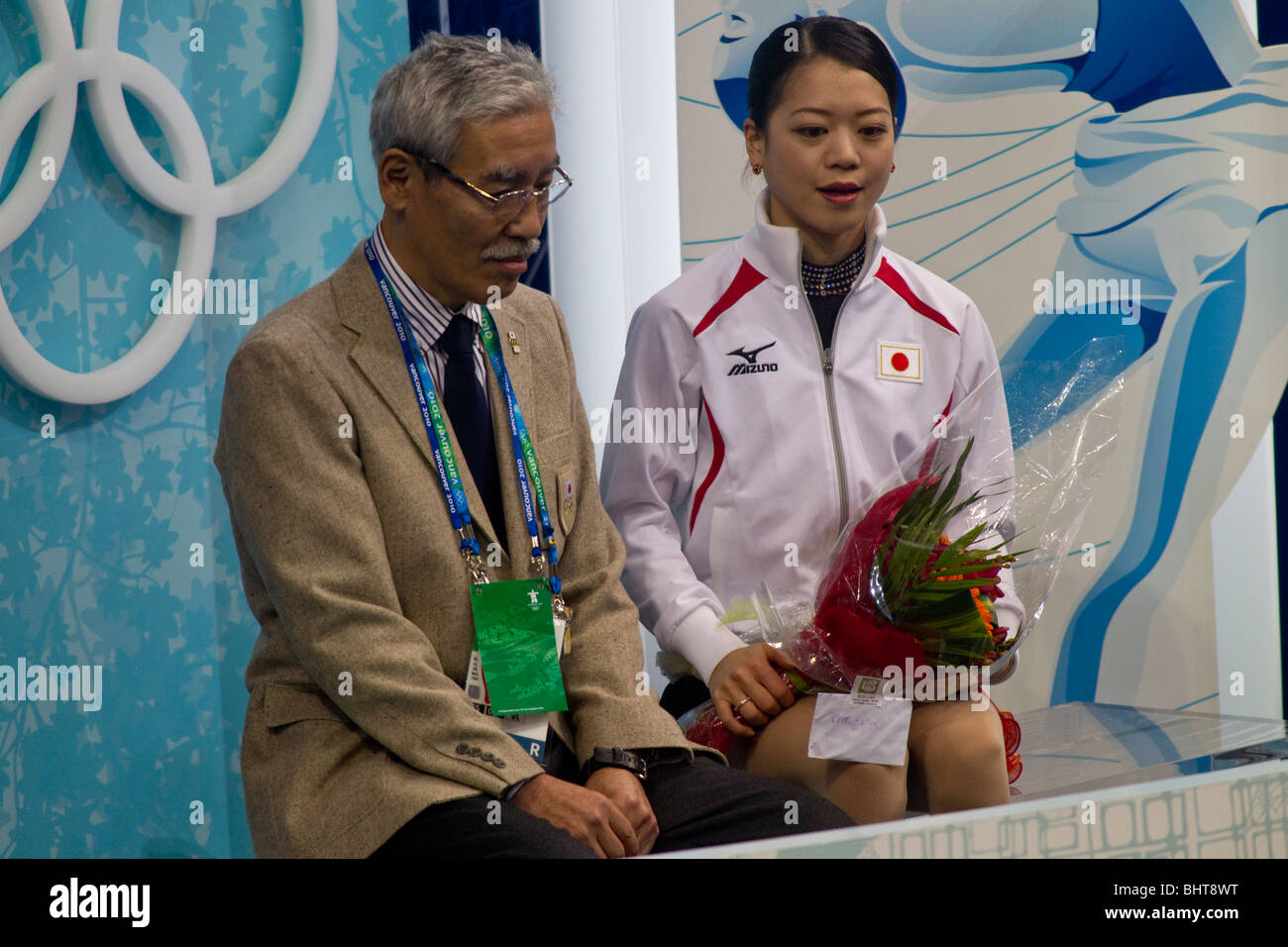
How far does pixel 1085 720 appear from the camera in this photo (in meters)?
2.68

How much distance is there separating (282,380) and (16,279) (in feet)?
4.04

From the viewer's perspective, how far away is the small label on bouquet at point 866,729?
2.06 metres

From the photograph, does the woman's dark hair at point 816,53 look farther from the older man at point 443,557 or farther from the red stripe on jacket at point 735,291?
the older man at point 443,557

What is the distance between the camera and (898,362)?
8.14 feet

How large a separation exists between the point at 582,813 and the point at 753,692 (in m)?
0.46

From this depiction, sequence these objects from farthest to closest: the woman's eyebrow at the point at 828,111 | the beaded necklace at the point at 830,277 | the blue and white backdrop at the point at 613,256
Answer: the blue and white backdrop at the point at 613,256 < the beaded necklace at the point at 830,277 < the woman's eyebrow at the point at 828,111

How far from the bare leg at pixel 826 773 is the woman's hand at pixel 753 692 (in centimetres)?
2

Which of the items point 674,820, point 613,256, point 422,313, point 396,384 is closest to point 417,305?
point 422,313

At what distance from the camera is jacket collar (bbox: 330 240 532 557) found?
2.01m

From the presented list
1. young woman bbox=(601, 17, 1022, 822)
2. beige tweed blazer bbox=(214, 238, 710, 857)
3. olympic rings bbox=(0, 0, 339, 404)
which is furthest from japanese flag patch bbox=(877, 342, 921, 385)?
olympic rings bbox=(0, 0, 339, 404)

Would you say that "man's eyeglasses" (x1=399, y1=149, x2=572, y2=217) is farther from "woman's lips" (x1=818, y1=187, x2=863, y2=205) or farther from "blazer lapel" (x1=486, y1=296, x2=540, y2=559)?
"woman's lips" (x1=818, y1=187, x2=863, y2=205)

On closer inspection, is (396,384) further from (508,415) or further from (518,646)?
(518,646)

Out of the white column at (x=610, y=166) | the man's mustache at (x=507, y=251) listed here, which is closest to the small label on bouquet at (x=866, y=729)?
the man's mustache at (x=507, y=251)
